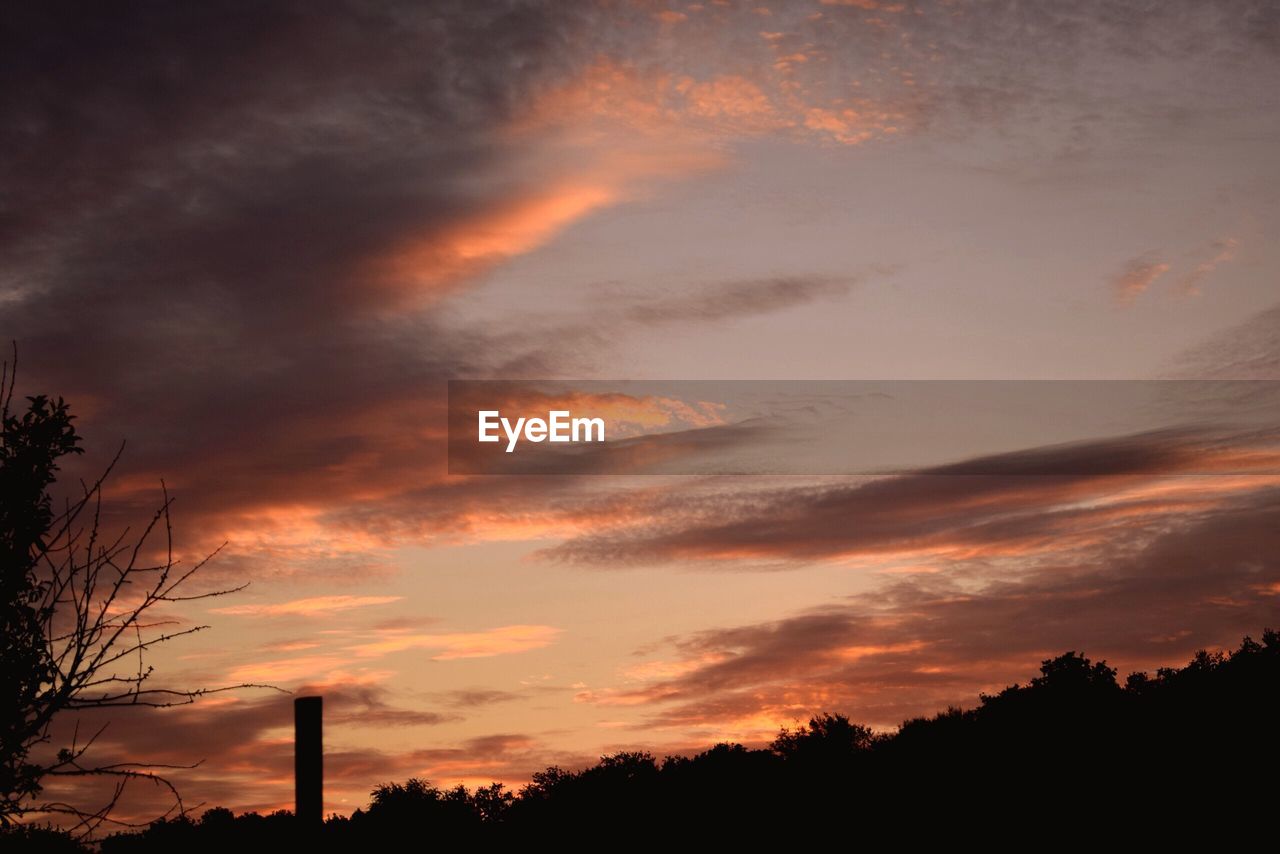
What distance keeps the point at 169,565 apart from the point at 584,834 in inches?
2007

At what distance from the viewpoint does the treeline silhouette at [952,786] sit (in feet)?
138

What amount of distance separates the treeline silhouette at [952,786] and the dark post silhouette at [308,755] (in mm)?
22817

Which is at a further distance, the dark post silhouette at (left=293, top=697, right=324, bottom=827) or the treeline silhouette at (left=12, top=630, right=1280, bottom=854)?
the treeline silhouette at (left=12, top=630, right=1280, bottom=854)

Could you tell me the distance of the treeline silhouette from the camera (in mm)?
42000

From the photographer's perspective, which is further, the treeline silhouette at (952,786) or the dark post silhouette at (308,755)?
the treeline silhouette at (952,786)

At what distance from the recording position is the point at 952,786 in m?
47.4

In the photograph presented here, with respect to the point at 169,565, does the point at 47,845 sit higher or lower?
lower

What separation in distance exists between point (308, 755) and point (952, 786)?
3833 centimetres

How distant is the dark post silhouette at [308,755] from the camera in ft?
44.8

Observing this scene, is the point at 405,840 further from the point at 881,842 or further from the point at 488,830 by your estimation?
the point at 881,842

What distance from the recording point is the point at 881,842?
154 ft

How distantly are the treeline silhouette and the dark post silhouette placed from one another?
2282cm

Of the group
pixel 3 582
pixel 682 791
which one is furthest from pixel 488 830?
pixel 3 582

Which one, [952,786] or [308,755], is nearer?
[308,755]
